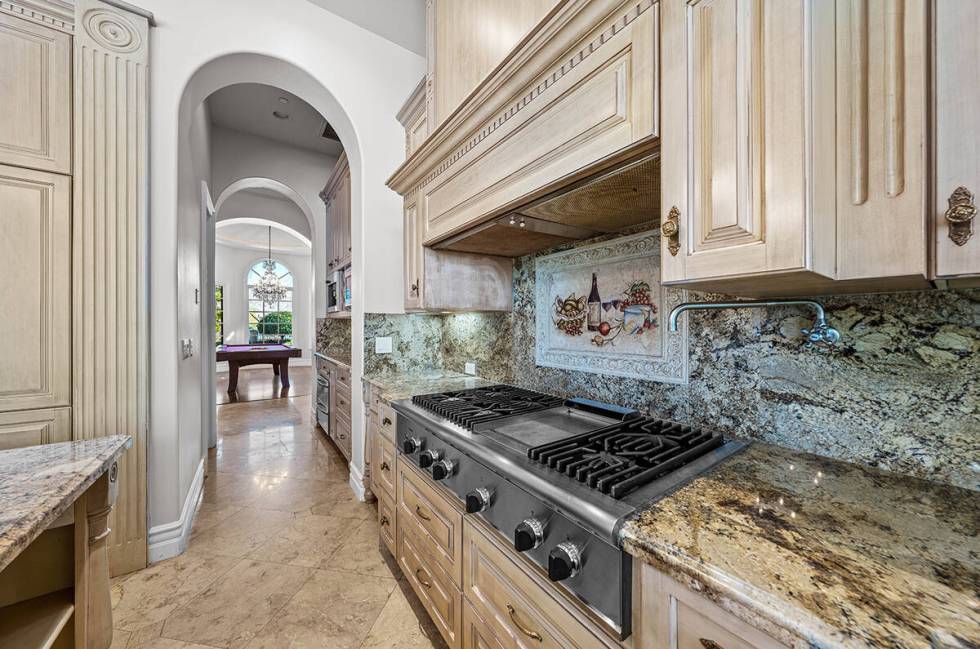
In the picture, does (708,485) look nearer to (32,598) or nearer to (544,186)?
(544,186)

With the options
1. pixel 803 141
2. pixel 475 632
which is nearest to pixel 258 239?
pixel 475 632

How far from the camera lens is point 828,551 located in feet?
1.99

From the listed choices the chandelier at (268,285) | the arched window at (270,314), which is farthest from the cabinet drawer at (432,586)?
the arched window at (270,314)

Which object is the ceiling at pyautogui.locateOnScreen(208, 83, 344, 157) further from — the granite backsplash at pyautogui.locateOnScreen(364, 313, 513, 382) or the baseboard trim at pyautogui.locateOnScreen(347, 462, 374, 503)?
the baseboard trim at pyautogui.locateOnScreen(347, 462, 374, 503)

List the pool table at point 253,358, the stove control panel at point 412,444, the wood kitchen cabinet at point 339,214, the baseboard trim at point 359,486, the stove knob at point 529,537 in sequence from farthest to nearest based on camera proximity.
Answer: the pool table at point 253,358 < the wood kitchen cabinet at point 339,214 < the baseboard trim at point 359,486 < the stove control panel at point 412,444 < the stove knob at point 529,537

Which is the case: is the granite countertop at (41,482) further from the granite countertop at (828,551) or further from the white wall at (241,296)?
the white wall at (241,296)

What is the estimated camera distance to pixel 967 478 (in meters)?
0.83

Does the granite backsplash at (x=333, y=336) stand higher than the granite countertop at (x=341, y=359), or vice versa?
the granite backsplash at (x=333, y=336)

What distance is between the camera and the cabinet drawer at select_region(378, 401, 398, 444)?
6.28 ft

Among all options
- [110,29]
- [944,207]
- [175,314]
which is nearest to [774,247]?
[944,207]

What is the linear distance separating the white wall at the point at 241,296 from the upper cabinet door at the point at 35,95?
8.04m

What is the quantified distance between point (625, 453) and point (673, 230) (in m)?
0.59

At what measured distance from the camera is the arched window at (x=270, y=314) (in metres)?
10.2

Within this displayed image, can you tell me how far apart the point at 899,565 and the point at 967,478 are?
0.50m
